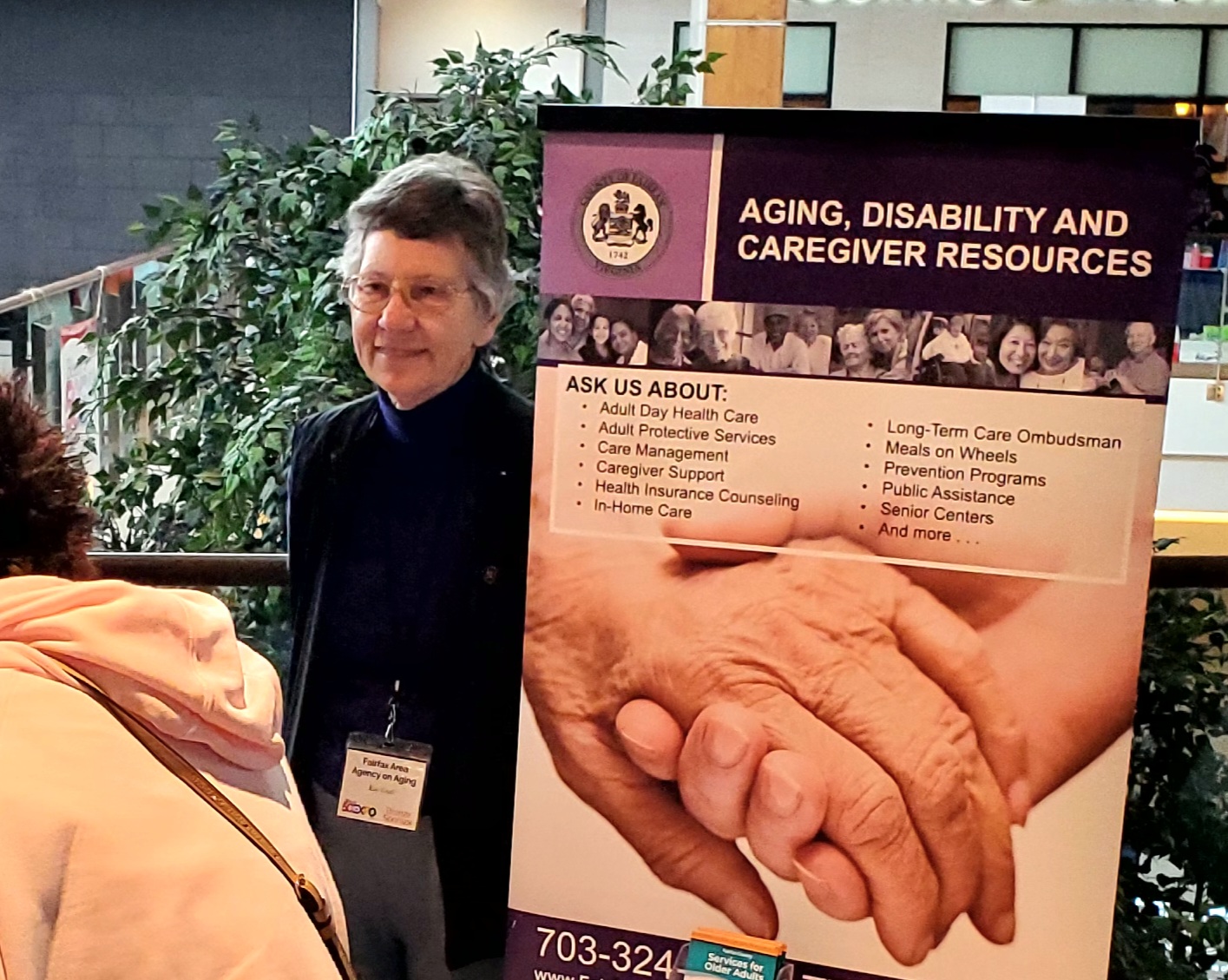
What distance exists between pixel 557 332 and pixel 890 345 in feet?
1.58

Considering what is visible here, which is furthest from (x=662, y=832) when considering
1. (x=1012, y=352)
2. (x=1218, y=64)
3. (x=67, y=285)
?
(x=1218, y=64)

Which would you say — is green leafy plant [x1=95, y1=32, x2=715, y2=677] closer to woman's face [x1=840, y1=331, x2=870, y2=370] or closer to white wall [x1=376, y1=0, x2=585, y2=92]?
woman's face [x1=840, y1=331, x2=870, y2=370]

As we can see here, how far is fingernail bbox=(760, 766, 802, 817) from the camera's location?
6.19 feet

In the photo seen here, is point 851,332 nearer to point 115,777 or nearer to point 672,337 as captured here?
point 672,337

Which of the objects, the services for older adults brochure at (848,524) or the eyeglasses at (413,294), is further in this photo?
the eyeglasses at (413,294)

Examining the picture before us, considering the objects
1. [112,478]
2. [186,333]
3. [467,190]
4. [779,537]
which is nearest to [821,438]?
[779,537]

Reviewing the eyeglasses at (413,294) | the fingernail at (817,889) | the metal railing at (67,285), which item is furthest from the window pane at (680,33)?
the fingernail at (817,889)

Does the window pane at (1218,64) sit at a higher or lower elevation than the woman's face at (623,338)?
higher

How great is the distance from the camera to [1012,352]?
1.77 metres

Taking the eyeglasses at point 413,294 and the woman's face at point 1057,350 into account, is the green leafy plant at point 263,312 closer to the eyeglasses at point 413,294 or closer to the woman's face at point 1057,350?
the eyeglasses at point 413,294

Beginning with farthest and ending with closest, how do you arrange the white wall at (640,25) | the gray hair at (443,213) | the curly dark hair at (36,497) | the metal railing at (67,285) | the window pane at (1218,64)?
the window pane at (1218,64), the white wall at (640,25), the metal railing at (67,285), the gray hair at (443,213), the curly dark hair at (36,497)

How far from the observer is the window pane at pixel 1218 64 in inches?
245

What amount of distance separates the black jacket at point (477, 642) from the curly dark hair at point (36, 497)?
1.01m

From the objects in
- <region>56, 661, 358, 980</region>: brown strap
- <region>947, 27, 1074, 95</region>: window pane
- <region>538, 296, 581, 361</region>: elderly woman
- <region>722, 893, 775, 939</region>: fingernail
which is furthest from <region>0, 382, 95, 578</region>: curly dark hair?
<region>947, 27, 1074, 95</region>: window pane
